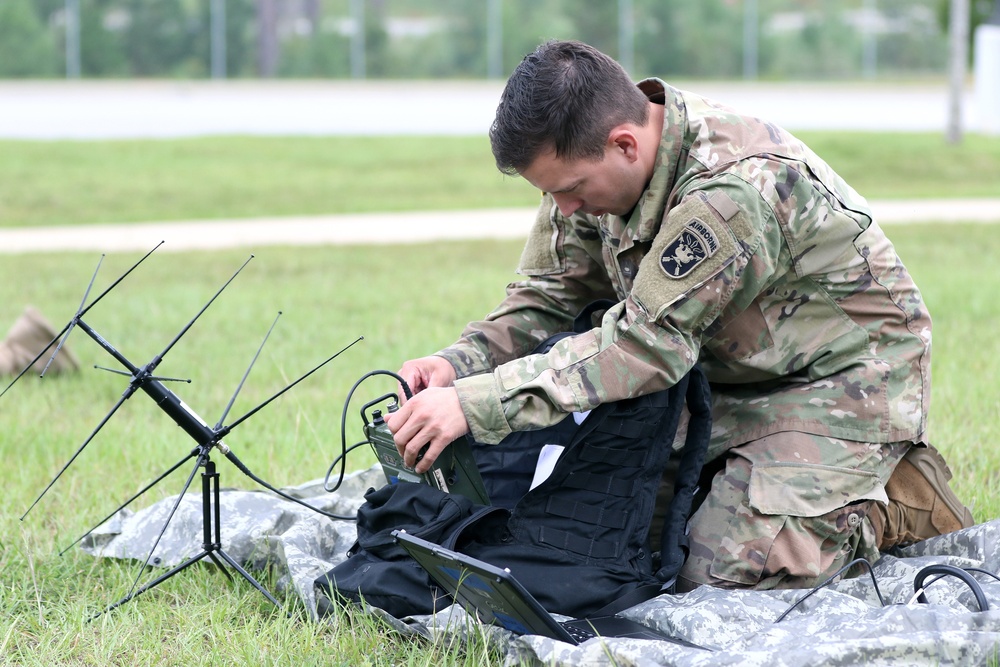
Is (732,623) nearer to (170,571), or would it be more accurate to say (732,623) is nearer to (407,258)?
(170,571)

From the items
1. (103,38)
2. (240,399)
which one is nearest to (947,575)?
(240,399)

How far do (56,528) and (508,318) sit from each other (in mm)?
1585

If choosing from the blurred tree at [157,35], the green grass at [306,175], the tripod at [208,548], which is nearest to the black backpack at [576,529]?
the tripod at [208,548]

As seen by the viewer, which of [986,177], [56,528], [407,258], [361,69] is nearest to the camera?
[56,528]

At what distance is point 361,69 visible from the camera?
101 feet

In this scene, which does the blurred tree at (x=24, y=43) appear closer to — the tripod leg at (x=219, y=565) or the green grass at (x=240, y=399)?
the green grass at (x=240, y=399)

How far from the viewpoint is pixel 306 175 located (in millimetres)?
15734

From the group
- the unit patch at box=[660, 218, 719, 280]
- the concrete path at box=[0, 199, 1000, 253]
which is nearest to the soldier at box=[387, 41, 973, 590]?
the unit patch at box=[660, 218, 719, 280]

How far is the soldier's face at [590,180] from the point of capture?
2887 mm

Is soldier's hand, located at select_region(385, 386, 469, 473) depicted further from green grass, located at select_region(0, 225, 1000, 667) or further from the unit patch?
the unit patch

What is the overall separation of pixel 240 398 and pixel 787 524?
3.05 meters

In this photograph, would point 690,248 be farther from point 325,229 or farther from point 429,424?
point 325,229

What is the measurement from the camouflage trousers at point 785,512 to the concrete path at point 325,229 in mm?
7863

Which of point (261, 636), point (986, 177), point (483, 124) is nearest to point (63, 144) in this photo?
point (483, 124)
